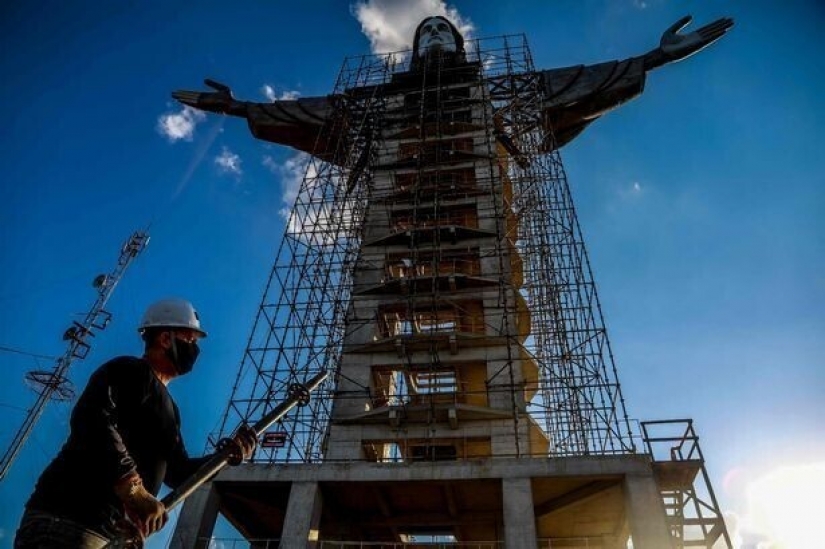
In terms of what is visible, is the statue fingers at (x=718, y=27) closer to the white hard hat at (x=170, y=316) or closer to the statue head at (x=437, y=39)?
the statue head at (x=437, y=39)

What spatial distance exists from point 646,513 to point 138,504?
14.2m

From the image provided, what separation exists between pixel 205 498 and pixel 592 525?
12.6m

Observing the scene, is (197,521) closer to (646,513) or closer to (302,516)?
(302,516)

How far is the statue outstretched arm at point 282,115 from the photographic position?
1321 inches

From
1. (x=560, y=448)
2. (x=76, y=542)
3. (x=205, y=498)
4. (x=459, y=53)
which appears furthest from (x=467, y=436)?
(x=459, y=53)

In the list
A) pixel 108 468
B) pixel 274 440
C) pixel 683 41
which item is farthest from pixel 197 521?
pixel 683 41

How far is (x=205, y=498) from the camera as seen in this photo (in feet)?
53.7

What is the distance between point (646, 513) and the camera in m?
14.3

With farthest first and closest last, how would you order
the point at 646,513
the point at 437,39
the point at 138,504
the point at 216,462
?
the point at 437,39
the point at 646,513
the point at 216,462
the point at 138,504

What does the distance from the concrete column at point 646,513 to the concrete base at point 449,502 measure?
1.0 inches

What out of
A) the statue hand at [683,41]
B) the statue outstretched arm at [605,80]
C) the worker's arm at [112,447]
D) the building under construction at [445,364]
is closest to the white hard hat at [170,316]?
the worker's arm at [112,447]

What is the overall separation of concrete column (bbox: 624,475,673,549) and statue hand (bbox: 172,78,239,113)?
102 feet

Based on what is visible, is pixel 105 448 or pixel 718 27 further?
pixel 718 27

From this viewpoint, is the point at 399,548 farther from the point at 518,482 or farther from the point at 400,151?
the point at 400,151
